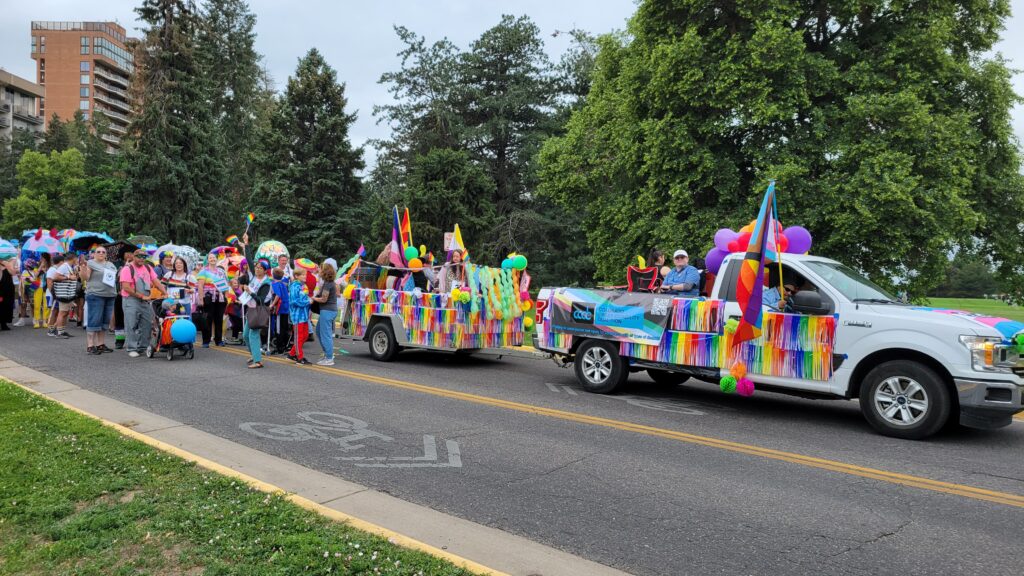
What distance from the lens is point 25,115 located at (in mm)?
90250

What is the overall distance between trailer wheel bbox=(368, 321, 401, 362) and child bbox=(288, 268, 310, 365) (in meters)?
1.29

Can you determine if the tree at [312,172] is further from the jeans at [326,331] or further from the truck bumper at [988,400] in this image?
the truck bumper at [988,400]

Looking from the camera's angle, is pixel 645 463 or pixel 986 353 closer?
pixel 645 463

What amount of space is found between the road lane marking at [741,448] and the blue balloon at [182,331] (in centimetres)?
398

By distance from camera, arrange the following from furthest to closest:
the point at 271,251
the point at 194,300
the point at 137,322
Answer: the point at 271,251 < the point at 194,300 < the point at 137,322

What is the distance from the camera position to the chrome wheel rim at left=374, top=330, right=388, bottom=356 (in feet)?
41.4

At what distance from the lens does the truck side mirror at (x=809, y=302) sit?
288 inches

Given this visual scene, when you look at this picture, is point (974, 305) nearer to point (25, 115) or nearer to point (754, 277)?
point (754, 277)

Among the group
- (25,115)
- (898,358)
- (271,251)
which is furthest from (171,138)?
(25,115)

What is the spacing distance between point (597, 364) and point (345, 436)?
403cm

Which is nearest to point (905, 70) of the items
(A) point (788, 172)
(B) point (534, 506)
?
(A) point (788, 172)

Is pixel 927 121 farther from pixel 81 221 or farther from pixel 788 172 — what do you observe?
pixel 81 221

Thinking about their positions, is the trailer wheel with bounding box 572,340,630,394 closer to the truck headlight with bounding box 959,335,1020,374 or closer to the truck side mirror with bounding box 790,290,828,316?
the truck side mirror with bounding box 790,290,828,316

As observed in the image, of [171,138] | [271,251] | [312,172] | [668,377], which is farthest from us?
[171,138]
